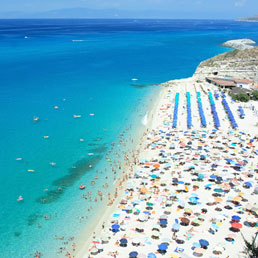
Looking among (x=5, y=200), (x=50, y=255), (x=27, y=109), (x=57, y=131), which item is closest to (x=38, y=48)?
Answer: (x=27, y=109)

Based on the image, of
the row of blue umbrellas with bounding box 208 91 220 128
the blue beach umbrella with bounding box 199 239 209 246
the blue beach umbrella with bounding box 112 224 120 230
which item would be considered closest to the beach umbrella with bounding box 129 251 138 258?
the blue beach umbrella with bounding box 112 224 120 230

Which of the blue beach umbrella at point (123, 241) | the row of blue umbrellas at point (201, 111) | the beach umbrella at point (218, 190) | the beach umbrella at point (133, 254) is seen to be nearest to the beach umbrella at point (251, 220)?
the beach umbrella at point (218, 190)

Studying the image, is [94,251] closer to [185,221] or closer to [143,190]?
[185,221]

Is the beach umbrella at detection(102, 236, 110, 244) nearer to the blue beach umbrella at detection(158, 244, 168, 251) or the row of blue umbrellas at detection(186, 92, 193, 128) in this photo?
the blue beach umbrella at detection(158, 244, 168, 251)

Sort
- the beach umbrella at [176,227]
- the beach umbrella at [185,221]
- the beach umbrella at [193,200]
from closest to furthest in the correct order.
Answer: the beach umbrella at [176,227], the beach umbrella at [185,221], the beach umbrella at [193,200]

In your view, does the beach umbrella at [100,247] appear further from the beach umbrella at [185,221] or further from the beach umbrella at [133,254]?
the beach umbrella at [185,221]

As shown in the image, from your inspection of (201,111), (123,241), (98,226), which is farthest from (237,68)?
(123,241)

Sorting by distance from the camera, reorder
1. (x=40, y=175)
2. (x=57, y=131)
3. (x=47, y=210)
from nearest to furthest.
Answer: (x=47, y=210), (x=40, y=175), (x=57, y=131)

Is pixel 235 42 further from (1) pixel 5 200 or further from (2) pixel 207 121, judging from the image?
(1) pixel 5 200

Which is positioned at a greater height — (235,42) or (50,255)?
(235,42)
